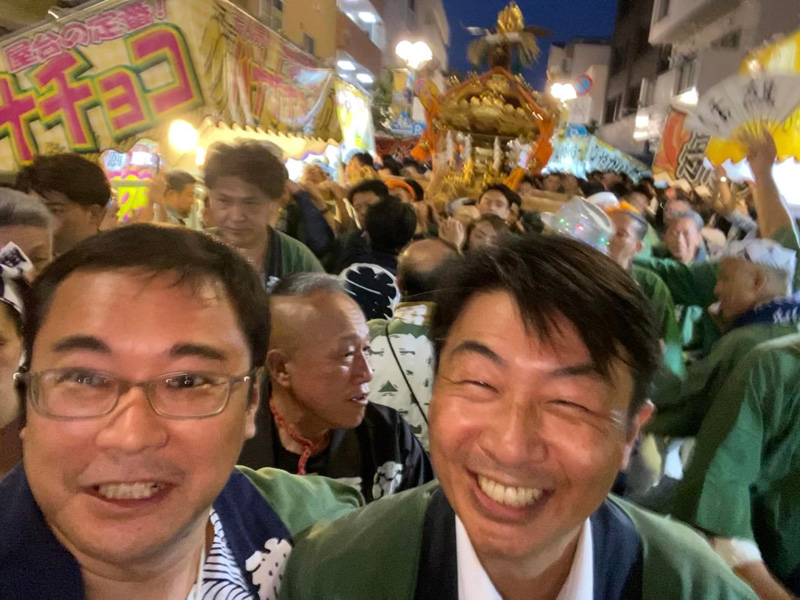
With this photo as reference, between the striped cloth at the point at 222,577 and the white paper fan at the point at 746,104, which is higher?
the white paper fan at the point at 746,104

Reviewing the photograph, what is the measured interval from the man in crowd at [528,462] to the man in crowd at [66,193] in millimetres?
2189

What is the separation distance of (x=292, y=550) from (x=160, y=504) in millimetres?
456

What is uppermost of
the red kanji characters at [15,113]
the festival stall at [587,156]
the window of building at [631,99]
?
the window of building at [631,99]

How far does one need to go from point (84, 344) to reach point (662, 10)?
87.6ft

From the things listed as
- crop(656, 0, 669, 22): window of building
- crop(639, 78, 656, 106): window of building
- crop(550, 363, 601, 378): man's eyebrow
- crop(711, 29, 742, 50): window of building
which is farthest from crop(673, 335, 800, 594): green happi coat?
crop(639, 78, 656, 106): window of building

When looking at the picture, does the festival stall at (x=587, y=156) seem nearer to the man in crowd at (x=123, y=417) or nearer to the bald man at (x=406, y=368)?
the bald man at (x=406, y=368)

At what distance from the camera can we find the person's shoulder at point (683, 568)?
1330 millimetres

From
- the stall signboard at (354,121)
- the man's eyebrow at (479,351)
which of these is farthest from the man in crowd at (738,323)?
the stall signboard at (354,121)

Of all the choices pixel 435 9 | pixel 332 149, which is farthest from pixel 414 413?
pixel 435 9

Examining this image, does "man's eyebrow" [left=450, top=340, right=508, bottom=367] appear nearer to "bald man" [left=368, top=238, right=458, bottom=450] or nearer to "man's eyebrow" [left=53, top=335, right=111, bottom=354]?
"man's eyebrow" [left=53, top=335, right=111, bottom=354]

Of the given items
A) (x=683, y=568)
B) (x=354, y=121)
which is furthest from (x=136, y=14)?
(x=354, y=121)

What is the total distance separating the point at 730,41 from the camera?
16.4 metres

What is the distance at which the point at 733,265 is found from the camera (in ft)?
9.73

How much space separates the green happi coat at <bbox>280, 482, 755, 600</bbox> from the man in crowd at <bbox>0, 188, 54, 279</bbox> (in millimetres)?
1454
